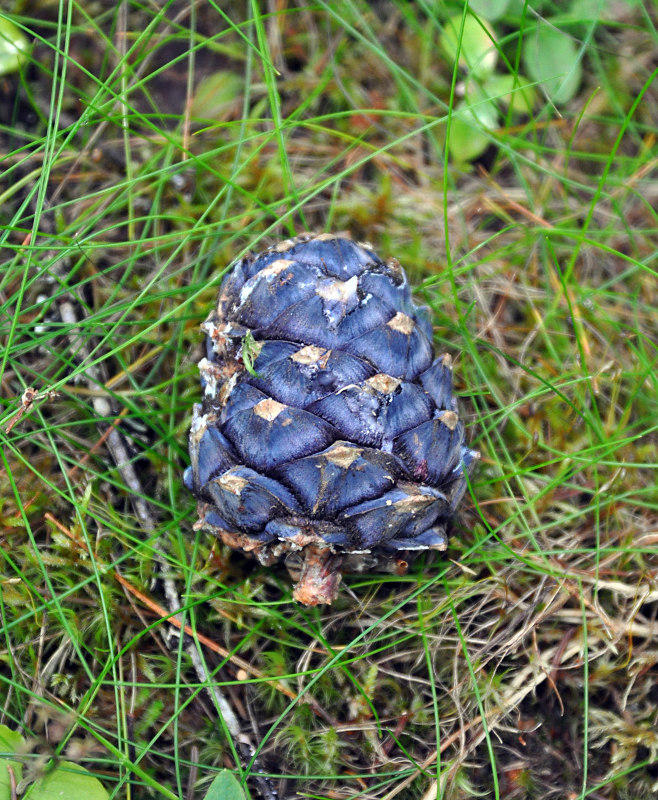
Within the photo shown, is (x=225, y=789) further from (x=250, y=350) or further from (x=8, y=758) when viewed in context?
(x=250, y=350)

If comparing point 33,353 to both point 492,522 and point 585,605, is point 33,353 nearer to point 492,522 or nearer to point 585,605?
point 492,522

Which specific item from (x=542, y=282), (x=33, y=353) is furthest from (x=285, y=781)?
(x=542, y=282)

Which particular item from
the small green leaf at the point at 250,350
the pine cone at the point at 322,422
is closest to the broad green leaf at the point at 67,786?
the pine cone at the point at 322,422

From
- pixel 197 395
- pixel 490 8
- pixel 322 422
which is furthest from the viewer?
pixel 490 8

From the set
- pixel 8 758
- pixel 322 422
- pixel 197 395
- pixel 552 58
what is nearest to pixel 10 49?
pixel 197 395

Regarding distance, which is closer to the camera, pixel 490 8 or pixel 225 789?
pixel 225 789

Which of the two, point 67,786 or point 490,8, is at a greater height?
point 490,8

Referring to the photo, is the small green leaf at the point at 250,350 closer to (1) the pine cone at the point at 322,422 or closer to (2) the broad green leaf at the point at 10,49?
(1) the pine cone at the point at 322,422
